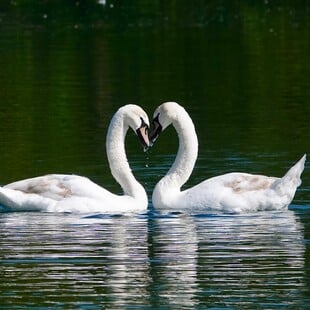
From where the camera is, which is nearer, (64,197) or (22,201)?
(22,201)

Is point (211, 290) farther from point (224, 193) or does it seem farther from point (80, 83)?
point (80, 83)

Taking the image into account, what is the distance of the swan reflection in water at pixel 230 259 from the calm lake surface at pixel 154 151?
0.02 m

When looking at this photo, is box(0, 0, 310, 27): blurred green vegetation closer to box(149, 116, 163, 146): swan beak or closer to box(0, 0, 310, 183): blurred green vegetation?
box(0, 0, 310, 183): blurred green vegetation

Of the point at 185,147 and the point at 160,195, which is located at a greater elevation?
the point at 185,147

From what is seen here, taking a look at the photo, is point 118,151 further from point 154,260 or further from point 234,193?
point 154,260

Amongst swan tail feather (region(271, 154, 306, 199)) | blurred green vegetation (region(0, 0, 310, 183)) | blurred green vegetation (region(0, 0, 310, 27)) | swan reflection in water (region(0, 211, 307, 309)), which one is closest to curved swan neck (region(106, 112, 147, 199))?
swan reflection in water (region(0, 211, 307, 309))

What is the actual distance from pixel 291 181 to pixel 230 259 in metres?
2.81

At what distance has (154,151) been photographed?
20.4m

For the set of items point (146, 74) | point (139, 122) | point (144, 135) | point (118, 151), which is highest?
point (139, 122)

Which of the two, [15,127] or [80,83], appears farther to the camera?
[80,83]

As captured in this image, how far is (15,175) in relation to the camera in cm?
1833

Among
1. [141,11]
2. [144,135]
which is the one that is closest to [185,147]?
[144,135]

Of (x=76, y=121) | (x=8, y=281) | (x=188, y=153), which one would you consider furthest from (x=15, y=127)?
(x=8, y=281)

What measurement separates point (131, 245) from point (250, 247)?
1.10 meters
